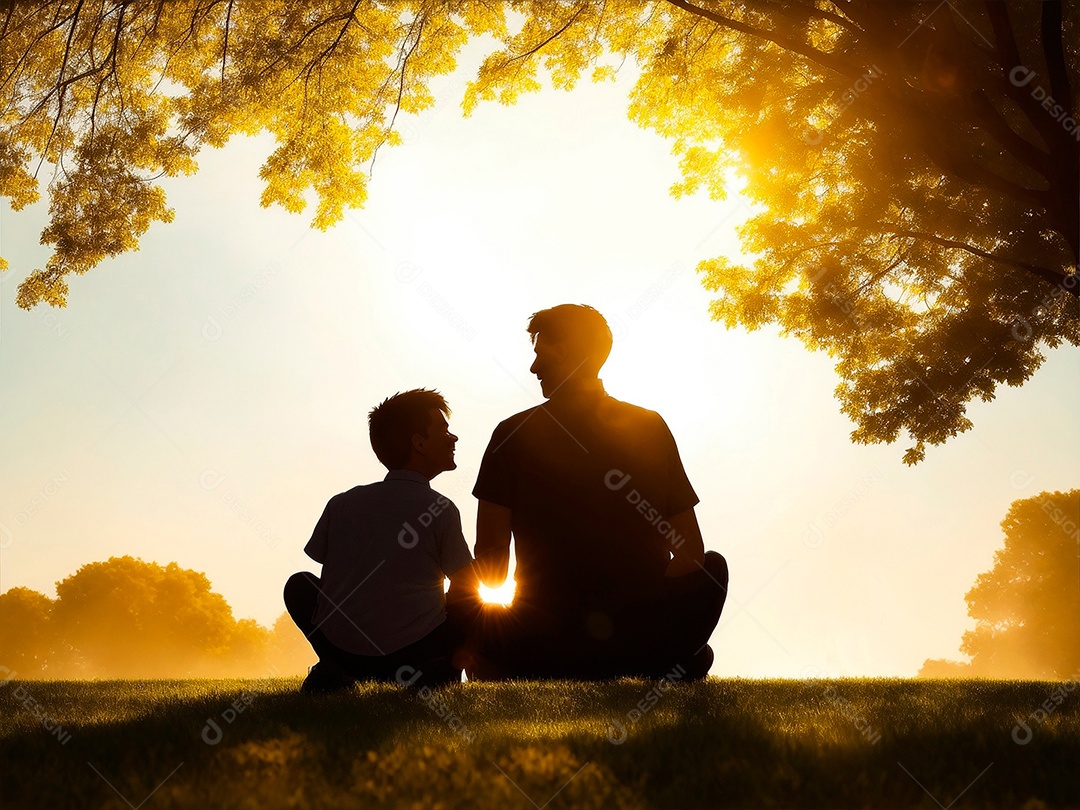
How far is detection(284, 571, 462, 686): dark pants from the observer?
213 inches

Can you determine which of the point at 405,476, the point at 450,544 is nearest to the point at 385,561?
the point at 450,544

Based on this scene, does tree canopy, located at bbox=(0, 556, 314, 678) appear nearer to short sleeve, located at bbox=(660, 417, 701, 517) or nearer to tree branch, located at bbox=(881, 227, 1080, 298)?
tree branch, located at bbox=(881, 227, 1080, 298)

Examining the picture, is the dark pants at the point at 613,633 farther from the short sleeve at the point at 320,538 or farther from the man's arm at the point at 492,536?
the short sleeve at the point at 320,538

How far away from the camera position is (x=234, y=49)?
10.1 meters

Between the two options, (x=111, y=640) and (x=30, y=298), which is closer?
(x=30, y=298)

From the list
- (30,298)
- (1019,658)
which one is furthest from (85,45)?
(1019,658)

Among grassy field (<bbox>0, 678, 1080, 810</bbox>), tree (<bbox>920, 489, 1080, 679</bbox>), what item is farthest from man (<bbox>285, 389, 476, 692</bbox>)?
tree (<bbox>920, 489, 1080, 679</bbox>)

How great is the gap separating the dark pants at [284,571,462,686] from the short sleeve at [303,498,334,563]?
136 mm

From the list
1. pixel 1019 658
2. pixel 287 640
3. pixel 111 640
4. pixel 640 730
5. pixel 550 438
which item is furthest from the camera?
pixel 287 640

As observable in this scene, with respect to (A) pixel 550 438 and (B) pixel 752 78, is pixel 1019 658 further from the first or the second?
(A) pixel 550 438

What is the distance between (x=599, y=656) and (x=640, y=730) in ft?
5.29

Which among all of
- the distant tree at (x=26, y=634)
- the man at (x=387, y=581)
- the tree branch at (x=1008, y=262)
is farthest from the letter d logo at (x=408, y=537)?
the distant tree at (x=26, y=634)

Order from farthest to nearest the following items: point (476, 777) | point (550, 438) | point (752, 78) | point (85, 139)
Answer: point (752, 78) → point (85, 139) → point (550, 438) → point (476, 777)

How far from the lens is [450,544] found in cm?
541
